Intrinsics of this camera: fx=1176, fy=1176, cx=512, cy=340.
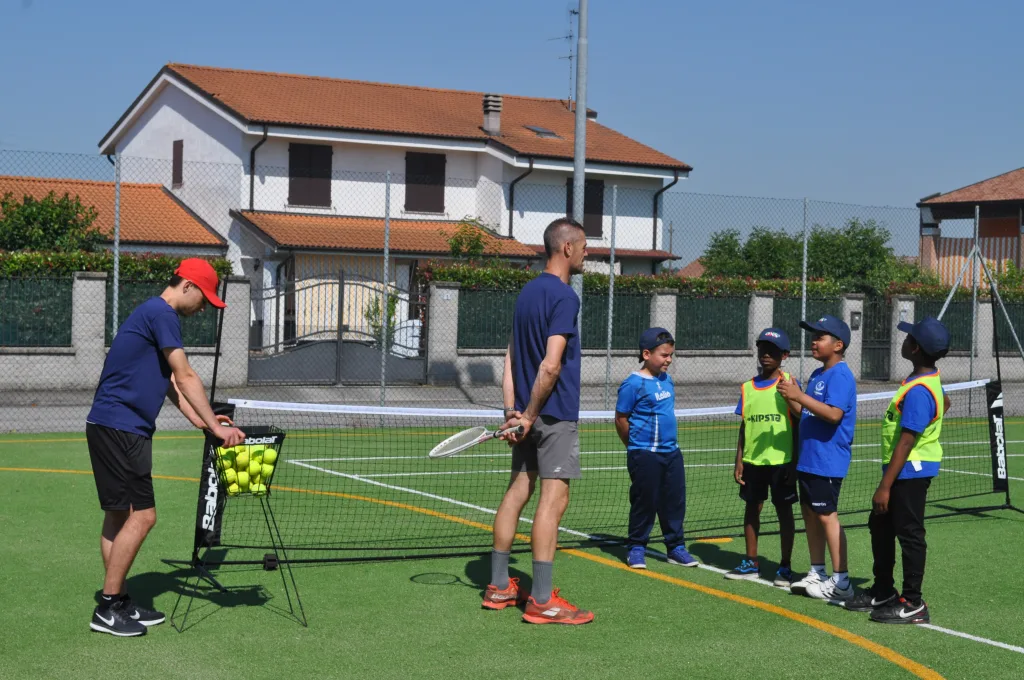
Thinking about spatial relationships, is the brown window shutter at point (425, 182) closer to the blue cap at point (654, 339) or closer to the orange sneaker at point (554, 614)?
the blue cap at point (654, 339)

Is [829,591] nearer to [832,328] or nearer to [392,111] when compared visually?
[832,328]

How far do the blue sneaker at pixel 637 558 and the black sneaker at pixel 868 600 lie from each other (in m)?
1.55

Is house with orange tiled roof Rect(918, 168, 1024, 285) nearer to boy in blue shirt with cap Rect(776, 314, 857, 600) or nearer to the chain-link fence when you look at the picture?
the chain-link fence

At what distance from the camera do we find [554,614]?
6668 mm

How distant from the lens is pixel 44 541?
28.6ft

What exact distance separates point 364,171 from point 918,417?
29145 millimetres

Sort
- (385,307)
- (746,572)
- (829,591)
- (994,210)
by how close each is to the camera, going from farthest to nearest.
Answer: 1. (994,210)
2. (385,307)
3. (746,572)
4. (829,591)

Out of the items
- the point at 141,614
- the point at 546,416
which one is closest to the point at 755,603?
the point at 546,416

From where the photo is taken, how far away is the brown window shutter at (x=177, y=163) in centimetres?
3584

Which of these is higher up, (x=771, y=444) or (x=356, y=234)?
(x=356, y=234)

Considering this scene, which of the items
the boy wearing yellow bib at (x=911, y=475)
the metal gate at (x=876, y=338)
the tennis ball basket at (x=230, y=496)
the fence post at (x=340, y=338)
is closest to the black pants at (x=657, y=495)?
the boy wearing yellow bib at (x=911, y=475)

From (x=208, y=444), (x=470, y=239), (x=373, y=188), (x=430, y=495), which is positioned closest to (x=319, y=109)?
(x=373, y=188)

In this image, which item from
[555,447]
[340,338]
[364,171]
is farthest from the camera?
[364,171]

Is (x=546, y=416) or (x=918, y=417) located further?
(x=546, y=416)
